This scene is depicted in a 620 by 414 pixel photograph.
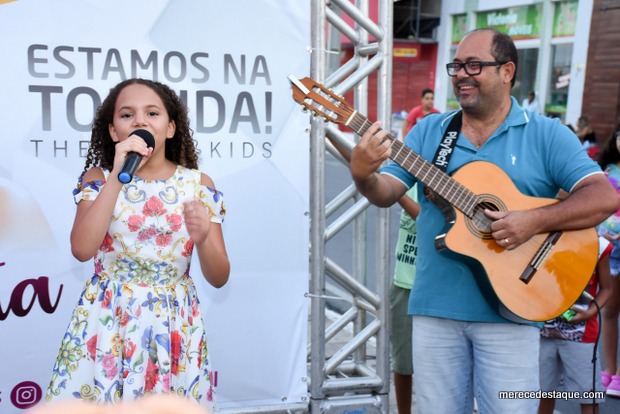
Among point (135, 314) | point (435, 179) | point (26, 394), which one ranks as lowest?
point (26, 394)

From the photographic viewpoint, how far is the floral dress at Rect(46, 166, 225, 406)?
2477mm

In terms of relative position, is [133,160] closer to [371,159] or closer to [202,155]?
[371,159]

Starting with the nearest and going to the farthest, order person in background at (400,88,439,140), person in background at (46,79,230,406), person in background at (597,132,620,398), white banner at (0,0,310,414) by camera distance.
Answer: person in background at (46,79,230,406) → white banner at (0,0,310,414) → person in background at (597,132,620,398) → person in background at (400,88,439,140)

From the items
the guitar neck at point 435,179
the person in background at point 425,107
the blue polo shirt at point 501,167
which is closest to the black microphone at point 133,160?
the guitar neck at point 435,179

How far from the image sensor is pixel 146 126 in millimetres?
2598

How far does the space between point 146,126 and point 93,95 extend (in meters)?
0.81

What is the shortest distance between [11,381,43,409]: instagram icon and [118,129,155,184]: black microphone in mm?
1457

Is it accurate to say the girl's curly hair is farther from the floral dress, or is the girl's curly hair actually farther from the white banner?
the white banner

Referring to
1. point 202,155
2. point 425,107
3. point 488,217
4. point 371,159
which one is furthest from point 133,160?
point 425,107

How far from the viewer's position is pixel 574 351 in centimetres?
371

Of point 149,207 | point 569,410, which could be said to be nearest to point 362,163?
point 149,207

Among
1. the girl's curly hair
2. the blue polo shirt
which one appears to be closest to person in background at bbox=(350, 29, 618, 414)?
the blue polo shirt

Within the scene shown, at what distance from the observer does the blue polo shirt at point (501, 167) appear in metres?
2.91

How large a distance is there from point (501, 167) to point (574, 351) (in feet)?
4.15
